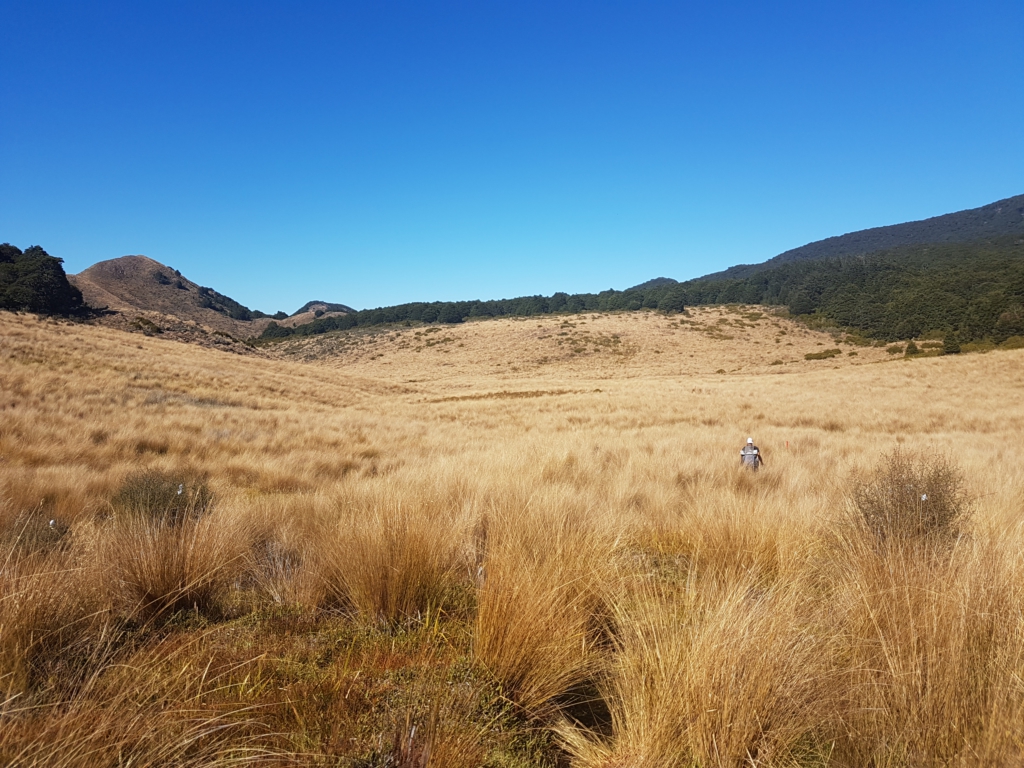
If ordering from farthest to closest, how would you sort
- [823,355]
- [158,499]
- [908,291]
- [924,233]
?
1. [924,233]
2. [908,291]
3. [823,355]
4. [158,499]

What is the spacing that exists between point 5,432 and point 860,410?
25539 mm

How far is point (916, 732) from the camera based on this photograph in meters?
1.64

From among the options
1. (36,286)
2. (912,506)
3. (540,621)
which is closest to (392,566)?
(540,621)

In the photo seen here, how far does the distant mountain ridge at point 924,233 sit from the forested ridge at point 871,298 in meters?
36.6

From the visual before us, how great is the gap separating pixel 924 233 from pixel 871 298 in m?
116

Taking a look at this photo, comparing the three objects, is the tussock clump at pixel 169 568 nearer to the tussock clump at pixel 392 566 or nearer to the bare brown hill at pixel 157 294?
the tussock clump at pixel 392 566

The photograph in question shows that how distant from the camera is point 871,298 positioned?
70.4m

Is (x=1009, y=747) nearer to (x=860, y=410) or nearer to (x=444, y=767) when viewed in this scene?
(x=444, y=767)

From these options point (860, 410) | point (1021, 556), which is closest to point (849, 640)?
point (1021, 556)

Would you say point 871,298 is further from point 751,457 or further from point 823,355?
point 751,457

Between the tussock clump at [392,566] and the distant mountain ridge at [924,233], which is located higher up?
the distant mountain ridge at [924,233]

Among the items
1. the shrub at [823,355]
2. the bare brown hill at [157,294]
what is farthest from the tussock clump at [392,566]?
the bare brown hill at [157,294]

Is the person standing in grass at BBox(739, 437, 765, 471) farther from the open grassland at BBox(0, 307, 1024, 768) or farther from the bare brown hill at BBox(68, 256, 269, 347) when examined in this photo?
the bare brown hill at BBox(68, 256, 269, 347)

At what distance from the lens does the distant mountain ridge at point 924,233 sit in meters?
137
